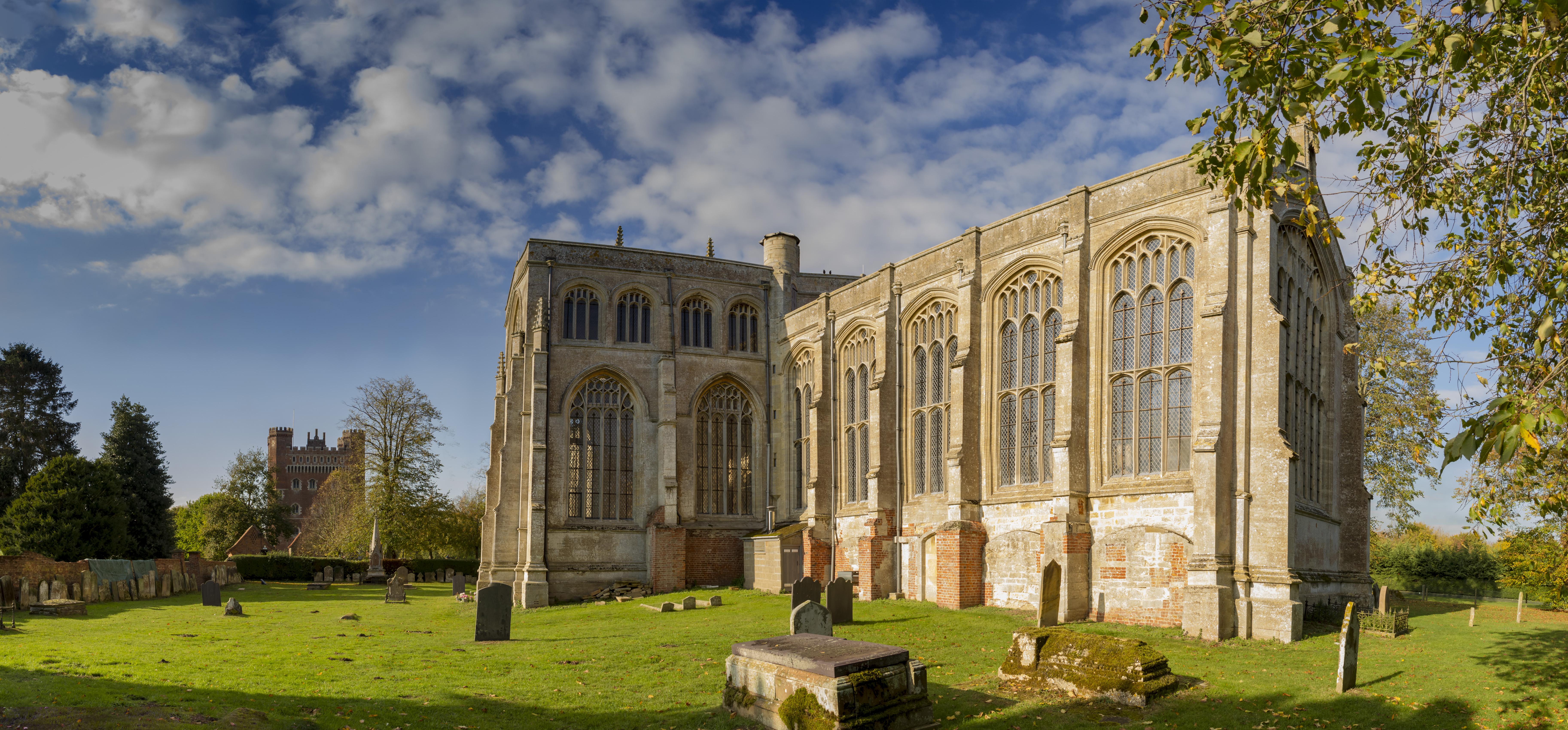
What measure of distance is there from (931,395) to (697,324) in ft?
36.8

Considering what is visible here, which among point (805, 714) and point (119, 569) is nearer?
point (805, 714)

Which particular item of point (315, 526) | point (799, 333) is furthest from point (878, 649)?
point (315, 526)

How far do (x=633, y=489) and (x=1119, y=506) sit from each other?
18.5 metres

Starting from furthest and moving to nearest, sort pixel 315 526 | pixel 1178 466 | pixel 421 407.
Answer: pixel 315 526 < pixel 421 407 < pixel 1178 466

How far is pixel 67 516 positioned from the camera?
36688 millimetres

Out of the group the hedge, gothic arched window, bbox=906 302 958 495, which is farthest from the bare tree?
gothic arched window, bbox=906 302 958 495

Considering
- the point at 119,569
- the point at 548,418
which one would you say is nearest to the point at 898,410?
the point at 548,418

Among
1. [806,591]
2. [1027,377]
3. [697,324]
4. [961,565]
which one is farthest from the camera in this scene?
[697,324]

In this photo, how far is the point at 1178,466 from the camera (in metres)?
19.8

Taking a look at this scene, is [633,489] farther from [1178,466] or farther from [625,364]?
[1178,466]

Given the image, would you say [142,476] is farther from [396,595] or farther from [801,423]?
[801,423]

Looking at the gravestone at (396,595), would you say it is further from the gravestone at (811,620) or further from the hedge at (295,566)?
the gravestone at (811,620)

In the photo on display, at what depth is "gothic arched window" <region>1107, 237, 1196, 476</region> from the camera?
1997 centimetres

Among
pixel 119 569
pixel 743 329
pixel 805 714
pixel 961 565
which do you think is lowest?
pixel 119 569
